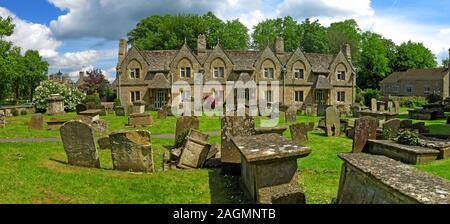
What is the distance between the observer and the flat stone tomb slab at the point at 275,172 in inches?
332

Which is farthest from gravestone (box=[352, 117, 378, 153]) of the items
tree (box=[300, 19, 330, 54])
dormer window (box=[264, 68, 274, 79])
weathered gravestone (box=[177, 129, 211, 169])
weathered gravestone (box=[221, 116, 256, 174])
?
tree (box=[300, 19, 330, 54])

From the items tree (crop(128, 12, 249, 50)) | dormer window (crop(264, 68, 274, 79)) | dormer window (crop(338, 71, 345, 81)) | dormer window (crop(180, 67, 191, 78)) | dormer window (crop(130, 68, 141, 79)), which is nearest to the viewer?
dormer window (crop(180, 67, 191, 78))

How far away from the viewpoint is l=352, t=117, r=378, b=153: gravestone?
652 inches

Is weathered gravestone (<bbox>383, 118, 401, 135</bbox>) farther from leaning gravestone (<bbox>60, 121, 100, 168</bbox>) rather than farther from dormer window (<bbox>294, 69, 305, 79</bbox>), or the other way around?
dormer window (<bbox>294, 69, 305, 79</bbox>)

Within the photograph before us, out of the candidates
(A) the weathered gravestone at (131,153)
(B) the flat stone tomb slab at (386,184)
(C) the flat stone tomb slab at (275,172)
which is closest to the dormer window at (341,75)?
(A) the weathered gravestone at (131,153)

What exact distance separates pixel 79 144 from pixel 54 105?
28650mm

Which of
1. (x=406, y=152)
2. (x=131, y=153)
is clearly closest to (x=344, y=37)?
(x=406, y=152)

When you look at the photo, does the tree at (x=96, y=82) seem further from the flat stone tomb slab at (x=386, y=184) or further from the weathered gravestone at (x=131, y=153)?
the flat stone tomb slab at (x=386, y=184)

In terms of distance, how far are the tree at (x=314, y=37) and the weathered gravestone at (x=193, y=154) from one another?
73042mm

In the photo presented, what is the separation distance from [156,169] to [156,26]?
65268mm

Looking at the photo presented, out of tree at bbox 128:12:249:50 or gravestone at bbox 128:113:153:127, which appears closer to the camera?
gravestone at bbox 128:113:153:127

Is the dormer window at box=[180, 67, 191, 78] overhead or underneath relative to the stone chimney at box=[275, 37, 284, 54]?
underneath

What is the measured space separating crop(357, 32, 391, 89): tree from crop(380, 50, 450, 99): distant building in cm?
221
